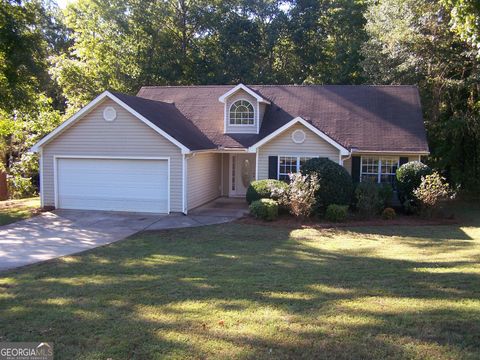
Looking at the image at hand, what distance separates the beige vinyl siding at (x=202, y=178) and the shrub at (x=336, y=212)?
5.18 m

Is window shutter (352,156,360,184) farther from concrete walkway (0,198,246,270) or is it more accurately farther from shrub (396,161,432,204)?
concrete walkway (0,198,246,270)

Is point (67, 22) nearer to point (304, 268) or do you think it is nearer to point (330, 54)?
point (330, 54)

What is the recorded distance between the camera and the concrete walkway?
11.2 meters

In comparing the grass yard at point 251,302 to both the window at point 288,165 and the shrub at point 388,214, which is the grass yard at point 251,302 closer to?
the shrub at point 388,214

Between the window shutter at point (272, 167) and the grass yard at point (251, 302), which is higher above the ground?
the window shutter at point (272, 167)

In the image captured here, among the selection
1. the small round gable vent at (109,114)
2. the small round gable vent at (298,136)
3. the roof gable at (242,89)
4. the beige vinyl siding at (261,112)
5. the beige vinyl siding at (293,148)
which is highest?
the roof gable at (242,89)

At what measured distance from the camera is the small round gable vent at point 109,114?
17.1 m

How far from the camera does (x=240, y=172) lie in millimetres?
21922

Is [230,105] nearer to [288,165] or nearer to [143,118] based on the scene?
[288,165]

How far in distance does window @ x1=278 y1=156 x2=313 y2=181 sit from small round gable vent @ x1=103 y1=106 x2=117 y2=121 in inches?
256

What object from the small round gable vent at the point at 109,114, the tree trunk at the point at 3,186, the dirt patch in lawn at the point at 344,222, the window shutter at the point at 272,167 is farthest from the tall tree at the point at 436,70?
the tree trunk at the point at 3,186

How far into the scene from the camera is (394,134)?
1944cm

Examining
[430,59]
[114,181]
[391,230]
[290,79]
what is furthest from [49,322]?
[290,79]

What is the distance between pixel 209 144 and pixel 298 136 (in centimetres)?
378
